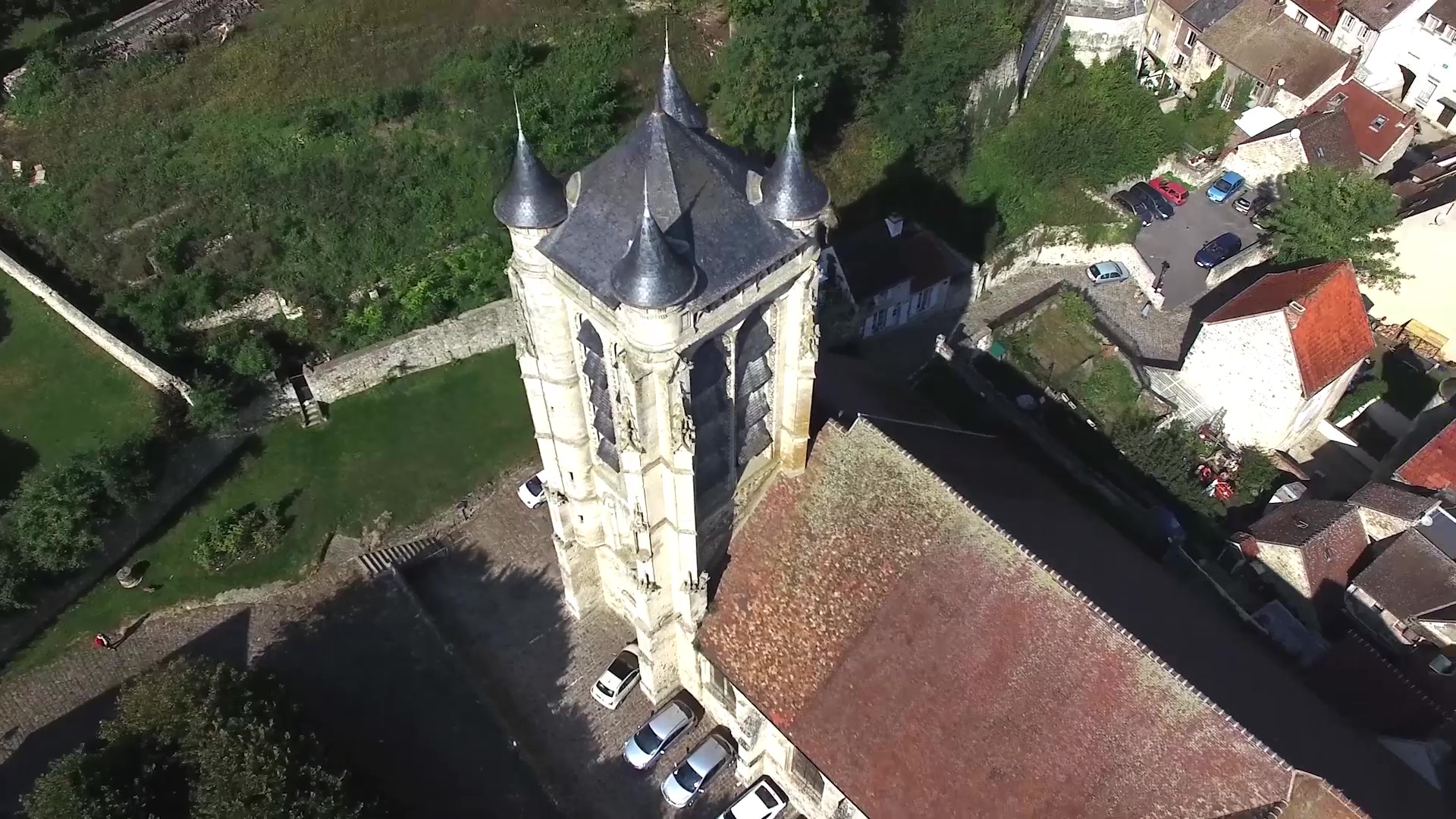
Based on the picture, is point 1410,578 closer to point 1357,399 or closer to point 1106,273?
point 1357,399

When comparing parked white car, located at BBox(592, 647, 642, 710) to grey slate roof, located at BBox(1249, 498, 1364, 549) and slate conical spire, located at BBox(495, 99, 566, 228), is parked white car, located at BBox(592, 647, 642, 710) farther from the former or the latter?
grey slate roof, located at BBox(1249, 498, 1364, 549)

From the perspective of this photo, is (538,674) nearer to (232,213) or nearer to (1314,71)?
(232,213)

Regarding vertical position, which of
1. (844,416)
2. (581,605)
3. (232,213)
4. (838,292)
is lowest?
(581,605)

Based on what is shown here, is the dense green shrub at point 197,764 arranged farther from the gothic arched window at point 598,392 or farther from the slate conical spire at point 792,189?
the slate conical spire at point 792,189

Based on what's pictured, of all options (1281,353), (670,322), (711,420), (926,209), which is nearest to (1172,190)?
(926,209)

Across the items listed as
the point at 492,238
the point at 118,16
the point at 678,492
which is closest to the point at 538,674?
the point at 678,492

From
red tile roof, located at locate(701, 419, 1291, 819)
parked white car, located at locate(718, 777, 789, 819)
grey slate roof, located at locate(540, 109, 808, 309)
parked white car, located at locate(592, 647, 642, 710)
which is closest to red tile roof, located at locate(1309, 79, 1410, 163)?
red tile roof, located at locate(701, 419, 1291, 819)
